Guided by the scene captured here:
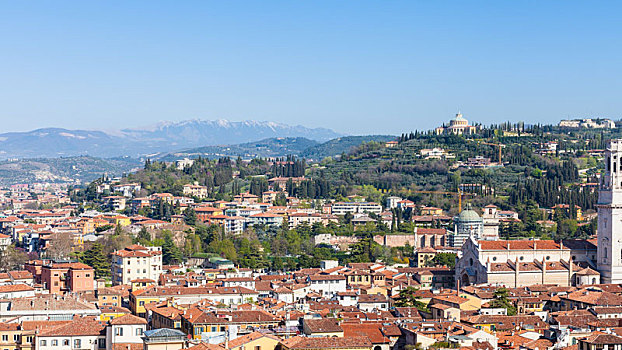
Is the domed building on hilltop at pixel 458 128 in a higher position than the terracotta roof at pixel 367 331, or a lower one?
higher

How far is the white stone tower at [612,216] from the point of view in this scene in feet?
170

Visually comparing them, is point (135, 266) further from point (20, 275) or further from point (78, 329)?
point (78, 329)

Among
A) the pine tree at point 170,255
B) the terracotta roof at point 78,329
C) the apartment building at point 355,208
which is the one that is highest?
the apartment building at point 355,208

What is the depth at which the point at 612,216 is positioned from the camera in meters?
52.1

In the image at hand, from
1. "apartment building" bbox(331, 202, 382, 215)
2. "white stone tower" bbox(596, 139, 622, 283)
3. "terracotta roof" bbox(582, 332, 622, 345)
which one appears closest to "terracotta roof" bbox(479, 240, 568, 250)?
"white stone tower" bbox(596, 139, 622, 283)

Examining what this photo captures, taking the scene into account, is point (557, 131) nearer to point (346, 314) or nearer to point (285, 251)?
point (285, 251)

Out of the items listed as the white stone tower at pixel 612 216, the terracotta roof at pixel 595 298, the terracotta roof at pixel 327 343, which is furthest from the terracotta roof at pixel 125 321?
the white stone tower at pixel 612 216

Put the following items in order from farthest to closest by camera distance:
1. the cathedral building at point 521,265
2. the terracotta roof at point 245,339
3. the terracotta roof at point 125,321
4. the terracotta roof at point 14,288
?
the cathedral building at point 521,265
the terracotta roof at point 14,288
the terracotta roof at point 125,321
the terracotta roof at point 245,339

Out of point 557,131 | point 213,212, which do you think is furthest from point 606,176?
point 557,131

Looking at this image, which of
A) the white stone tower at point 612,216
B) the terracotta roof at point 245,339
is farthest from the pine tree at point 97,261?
the terracotta roof at point 245,339

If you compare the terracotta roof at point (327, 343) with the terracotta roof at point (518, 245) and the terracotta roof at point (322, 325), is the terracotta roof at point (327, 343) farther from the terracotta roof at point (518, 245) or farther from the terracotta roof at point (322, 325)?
the terracotta roof at point (518, 245)

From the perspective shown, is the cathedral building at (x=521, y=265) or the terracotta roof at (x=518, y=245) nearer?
the cathedral building at (x=521, y=265)

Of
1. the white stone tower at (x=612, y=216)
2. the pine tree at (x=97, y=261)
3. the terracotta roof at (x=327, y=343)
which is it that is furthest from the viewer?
the pine tree at (x=97, y=261)

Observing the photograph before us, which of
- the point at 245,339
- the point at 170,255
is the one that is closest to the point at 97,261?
the point at 170,255
